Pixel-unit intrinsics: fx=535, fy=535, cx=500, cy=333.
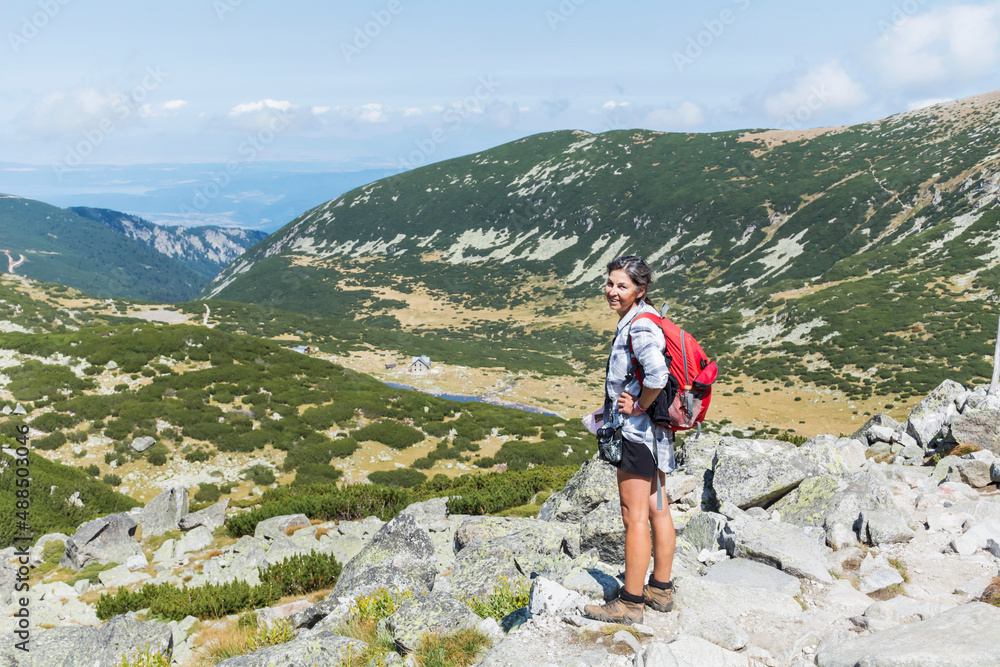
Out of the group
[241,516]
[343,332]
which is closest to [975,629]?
[241,516]

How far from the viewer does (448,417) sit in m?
33.6

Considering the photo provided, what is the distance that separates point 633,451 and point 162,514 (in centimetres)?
1449

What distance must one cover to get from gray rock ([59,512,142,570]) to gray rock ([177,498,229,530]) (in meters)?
1.56

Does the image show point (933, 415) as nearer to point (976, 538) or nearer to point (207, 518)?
point (976, 538)

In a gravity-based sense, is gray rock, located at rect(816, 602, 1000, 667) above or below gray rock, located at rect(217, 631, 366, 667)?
above

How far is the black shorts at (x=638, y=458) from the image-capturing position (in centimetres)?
534

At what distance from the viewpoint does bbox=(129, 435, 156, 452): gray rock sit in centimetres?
2230

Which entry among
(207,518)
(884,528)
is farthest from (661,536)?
(207,518)

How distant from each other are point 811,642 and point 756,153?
182 meters

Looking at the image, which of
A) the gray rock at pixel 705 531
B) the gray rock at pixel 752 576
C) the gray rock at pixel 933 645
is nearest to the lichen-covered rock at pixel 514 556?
the gray rock at pixel 705 531

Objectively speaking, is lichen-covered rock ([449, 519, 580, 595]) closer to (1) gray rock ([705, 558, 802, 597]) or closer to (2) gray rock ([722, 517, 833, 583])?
(1) gray rock ([705, 558, 802, 597])

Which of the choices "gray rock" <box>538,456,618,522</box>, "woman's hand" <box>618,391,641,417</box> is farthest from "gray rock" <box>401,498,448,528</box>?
"woman's hand" <box>618,391,641,417</box>

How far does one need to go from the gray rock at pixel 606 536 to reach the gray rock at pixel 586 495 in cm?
257

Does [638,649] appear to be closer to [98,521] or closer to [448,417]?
[98,521]
